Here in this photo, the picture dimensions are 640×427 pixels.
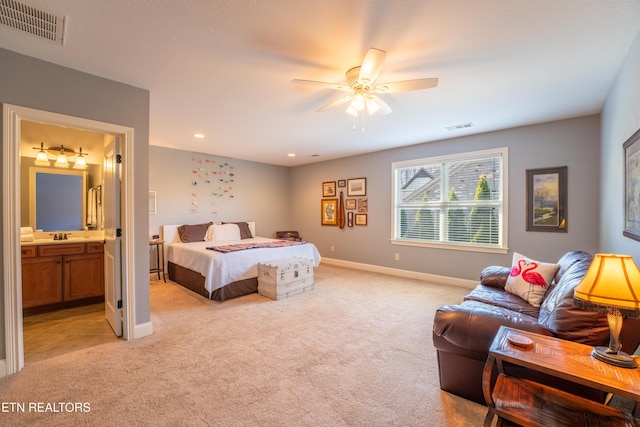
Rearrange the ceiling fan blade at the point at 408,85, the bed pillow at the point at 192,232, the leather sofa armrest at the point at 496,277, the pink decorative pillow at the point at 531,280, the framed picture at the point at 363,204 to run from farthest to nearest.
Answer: the framed picture at the point at 363,204 < the bed pillow at the point at 192,232 < the leather sofa armrest at the point at 496,277 < the pink decorative pillow at the point at 531,280 < the ceiling fan blade at the point at 408,85

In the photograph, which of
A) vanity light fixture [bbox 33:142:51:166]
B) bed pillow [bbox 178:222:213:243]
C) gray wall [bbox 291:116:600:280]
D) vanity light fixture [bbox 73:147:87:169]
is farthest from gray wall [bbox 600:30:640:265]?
vanity light fixture [bbox 33:142:51:166]

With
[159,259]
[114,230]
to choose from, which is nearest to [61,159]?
[159,259]

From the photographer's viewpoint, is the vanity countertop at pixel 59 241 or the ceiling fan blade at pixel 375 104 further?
the vanity countertop at pixel 59 241

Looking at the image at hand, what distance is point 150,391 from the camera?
1.95 meters

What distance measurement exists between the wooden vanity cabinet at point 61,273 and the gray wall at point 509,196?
448 cm

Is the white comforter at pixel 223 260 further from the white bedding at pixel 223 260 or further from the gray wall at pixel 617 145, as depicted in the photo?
the gray wall at pixel 617 145

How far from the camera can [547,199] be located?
3.83m

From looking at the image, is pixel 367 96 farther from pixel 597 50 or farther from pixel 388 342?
pixel 388 342

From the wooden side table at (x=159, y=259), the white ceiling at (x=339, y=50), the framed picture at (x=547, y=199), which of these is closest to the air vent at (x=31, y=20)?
the white ceiling at (x=339, y=50)

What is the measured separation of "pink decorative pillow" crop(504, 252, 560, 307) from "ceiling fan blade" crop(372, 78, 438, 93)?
6.46 ft

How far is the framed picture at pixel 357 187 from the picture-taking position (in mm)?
5977

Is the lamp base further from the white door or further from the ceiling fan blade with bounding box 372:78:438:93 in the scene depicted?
the white door

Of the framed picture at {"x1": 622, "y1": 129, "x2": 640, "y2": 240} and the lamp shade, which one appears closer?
the lamp shade

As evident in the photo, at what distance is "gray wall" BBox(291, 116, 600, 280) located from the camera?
3.57 metres
